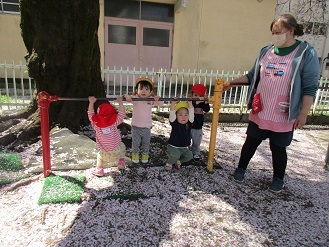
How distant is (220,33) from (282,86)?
9334 mm

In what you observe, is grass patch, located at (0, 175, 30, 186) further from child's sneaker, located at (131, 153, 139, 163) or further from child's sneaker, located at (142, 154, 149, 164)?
child's sneaker, located at (142, 154, 149, 164)

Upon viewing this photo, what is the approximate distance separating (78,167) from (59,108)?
1408mm

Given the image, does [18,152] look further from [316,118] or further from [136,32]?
[136,32]

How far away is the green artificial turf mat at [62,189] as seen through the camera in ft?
8.45

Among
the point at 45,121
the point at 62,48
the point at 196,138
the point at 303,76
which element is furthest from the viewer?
the point at 62,48

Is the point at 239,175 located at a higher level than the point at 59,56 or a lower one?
lower

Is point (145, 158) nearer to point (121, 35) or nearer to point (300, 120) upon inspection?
point (300, 120)

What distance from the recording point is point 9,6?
980 centimetres

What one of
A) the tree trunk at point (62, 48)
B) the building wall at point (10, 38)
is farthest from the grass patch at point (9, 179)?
the building wall at point (10, 38)

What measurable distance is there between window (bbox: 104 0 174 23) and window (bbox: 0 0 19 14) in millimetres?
3206

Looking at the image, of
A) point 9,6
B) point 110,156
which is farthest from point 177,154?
point 9,6

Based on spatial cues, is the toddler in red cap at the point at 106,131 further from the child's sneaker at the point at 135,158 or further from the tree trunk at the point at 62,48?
the tree trunk at the point at 62,48

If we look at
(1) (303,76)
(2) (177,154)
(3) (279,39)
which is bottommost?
(2) (177,154)

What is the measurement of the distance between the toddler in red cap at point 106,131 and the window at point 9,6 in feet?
30.2
